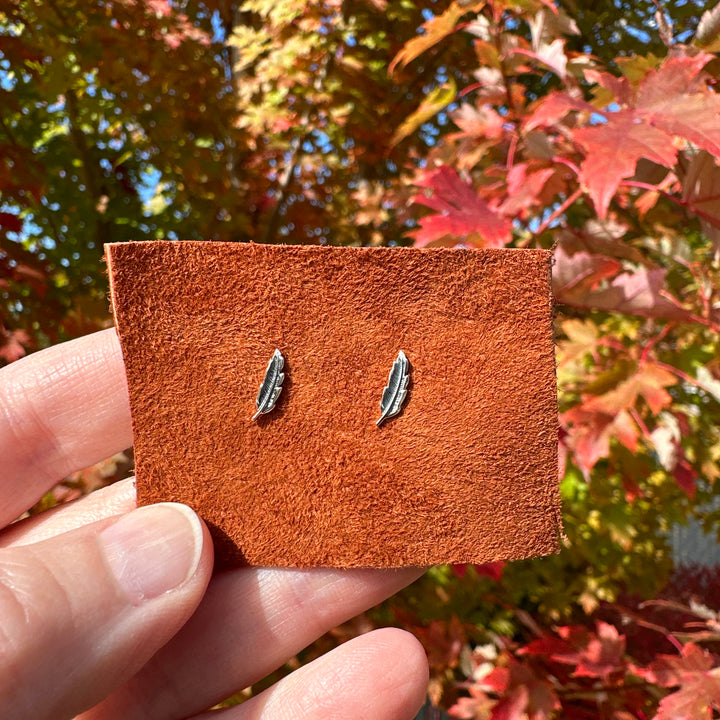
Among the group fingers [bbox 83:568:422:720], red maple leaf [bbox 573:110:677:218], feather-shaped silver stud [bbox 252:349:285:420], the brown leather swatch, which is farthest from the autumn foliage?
A: fingers [bbox 83:568:422:720]

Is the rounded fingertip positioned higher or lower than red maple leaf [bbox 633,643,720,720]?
higher

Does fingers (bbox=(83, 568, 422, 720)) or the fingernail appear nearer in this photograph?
the fingernail

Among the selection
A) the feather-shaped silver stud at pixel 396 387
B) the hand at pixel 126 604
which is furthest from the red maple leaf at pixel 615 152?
the hand at pixel 126 604

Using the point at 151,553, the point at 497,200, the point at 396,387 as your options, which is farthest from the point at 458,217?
the point at 151,553

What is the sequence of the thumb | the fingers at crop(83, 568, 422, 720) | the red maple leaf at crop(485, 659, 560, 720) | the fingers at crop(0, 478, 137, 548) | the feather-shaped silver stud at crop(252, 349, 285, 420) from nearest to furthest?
1. the thumb
2. the feather-shaped silver stud at crop(252, 349, 285, 420)
3. the fingers at crop(83, 568, 422, 720)
4. the fingers at crop(0, 478, 137, 548)
5. the red maple leaf at crop(485, 659, 560, 720)

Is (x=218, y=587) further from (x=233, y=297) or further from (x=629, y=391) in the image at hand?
(x=629, y=391)

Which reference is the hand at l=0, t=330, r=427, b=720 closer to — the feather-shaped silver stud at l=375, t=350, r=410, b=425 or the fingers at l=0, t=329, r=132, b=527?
the fingers at l=0, t=329, r=132, b=527

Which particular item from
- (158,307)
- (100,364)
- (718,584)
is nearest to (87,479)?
(100,364)
